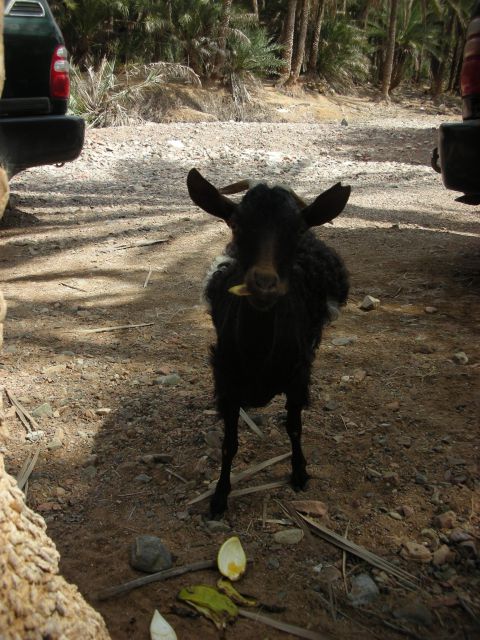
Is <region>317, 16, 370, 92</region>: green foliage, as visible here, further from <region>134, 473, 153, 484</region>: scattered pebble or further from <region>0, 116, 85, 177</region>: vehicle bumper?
<region>134, 473, 153, 484</region>: scattered pebble

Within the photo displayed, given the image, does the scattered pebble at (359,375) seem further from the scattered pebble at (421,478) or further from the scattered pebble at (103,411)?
the scattered pebble at (103,411)

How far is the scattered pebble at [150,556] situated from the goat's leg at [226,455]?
1.49 ft

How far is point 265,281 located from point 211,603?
1426mm

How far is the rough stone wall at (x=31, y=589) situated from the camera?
76.4 inches

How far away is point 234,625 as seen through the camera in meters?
2.53

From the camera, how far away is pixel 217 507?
3283 mm

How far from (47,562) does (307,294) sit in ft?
7.55

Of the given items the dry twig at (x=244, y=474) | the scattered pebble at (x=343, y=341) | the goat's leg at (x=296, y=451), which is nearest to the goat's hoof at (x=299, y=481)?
the goat's leg at (x=296, y=451)

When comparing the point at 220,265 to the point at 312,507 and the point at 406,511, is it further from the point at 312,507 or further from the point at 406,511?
the point at 406,511

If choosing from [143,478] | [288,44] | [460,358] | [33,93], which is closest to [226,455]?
[143,478]

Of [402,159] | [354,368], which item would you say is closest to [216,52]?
[402,159]

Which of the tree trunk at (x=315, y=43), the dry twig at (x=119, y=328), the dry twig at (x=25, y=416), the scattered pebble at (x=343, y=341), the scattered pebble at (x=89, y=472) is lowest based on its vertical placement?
the scattered pebble at (x=89, y=472)

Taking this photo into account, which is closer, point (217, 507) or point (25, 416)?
point (217, 507)

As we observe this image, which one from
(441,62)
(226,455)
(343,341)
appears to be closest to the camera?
(226,455)
